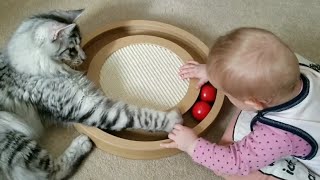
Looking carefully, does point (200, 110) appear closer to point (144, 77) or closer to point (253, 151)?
point (144, 77)

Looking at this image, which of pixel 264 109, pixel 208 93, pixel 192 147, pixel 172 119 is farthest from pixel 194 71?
pixel 264 109

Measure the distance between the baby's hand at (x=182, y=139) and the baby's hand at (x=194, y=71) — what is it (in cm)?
21

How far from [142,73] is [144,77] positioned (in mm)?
19

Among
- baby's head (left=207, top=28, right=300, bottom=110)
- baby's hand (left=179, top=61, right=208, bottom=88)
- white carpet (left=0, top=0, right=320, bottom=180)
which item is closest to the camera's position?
baby's head (left=207, top=28, right=300, bottom=110)

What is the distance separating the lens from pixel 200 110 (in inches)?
55.2

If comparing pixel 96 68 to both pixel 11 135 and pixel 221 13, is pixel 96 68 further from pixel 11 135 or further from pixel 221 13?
pixel 221 13

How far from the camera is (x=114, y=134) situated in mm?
1389

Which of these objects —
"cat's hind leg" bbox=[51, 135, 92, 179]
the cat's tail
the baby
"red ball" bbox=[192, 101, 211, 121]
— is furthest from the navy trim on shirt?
the cat's tail

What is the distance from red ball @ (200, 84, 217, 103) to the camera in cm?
143

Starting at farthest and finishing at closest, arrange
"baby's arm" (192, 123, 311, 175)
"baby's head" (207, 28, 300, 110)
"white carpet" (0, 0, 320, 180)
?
"white carpet" (0, 0, 320, 180)
"baby's arm" (192, 123, 311, 175)
"baby's head" (207, 28, 300, 110)

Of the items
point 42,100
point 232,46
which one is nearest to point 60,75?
point 42,100

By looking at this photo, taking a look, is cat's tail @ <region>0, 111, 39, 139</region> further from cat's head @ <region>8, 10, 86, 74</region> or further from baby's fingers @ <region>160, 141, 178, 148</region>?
baby's fingers @ <region>160, 141, 178, 148</region>

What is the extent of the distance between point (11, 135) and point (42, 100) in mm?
151

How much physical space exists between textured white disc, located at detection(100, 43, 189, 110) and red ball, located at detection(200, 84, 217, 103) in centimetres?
6
